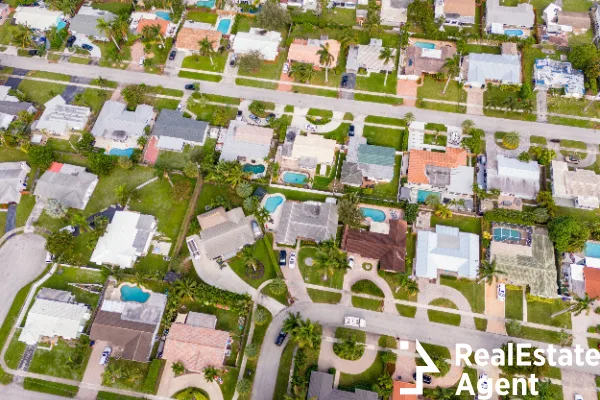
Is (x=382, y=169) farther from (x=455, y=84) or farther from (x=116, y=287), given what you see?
(x=116, y=287)

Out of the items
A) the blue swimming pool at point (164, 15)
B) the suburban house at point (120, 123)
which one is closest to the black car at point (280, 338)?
the suburban house at point (120, 123)

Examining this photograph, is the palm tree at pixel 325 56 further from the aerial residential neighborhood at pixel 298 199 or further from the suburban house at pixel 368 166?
the suburban house at pixel 368 166

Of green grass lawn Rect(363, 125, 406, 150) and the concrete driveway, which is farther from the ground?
green grass lawn Rect(363, 125, 406, 150)

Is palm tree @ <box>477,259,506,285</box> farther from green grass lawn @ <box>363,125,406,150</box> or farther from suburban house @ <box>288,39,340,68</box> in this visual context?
suburban house @ <box>288,39,340,68</box>

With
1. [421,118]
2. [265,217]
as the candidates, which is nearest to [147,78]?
[265,217]

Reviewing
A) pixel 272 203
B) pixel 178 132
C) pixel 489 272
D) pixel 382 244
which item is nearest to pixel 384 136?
pixel 382 244

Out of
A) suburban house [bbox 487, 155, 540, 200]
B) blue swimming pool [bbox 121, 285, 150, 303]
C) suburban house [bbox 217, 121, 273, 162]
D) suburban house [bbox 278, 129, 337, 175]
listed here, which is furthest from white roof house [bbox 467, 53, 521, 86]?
blue swimming pool [bbox 121, 285, 150, 303]
